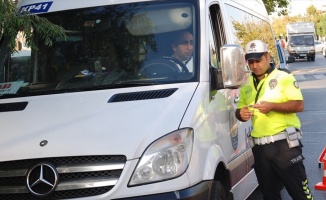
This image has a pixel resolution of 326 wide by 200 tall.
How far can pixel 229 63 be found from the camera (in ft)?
15.5

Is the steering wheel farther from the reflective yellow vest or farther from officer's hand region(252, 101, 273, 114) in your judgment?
the reflective yellow vest

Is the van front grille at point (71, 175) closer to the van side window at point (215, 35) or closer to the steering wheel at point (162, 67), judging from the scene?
the steering wheel at point (162, 67)

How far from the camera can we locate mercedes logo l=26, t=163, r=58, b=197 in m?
3.99

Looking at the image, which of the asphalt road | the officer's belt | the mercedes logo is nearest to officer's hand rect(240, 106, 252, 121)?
the officer's belt

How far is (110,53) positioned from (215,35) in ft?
3.34

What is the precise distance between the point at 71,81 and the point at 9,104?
1.74ft

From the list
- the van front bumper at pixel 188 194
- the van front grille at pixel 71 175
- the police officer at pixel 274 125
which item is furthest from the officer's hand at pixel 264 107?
the van front grille at pixel 71 175

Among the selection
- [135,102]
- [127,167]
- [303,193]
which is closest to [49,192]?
[127,167]

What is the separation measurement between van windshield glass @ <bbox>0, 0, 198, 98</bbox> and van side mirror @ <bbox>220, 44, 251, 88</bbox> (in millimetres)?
236

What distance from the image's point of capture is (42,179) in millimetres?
4008

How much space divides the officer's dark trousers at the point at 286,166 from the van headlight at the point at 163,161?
135 centimetres

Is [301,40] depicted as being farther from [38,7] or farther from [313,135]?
[38,7]

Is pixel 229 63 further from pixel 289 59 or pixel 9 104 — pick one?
pixel 289 59

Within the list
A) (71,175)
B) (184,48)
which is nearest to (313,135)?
(184,48)
